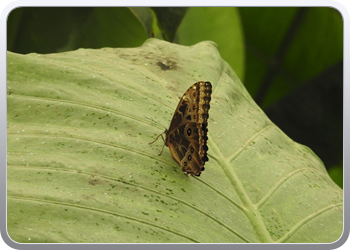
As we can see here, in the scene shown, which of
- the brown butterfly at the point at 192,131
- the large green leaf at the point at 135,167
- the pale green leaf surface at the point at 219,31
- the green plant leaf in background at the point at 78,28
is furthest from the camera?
the pale green leaf surface at the point at 219,31

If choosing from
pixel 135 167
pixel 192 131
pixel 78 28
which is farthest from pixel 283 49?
pixel 135 167

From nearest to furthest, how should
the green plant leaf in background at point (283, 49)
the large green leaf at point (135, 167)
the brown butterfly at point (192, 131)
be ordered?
the large green leaf at point (135, 167) < the brown butterfly at point (192, 131) < the green plant leaf in background at point (283, 49)

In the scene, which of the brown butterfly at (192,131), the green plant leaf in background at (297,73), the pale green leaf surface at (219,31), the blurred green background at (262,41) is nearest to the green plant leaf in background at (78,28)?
the blurred green background at (262,41)

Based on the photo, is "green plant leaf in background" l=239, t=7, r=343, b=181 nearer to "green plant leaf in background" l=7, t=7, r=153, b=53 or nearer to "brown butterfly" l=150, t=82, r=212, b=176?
"green plant leaf in background" l=7, t=7, r=153, b=53

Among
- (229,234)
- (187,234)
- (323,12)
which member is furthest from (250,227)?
(323,12)

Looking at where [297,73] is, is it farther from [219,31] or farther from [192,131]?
[192,131]

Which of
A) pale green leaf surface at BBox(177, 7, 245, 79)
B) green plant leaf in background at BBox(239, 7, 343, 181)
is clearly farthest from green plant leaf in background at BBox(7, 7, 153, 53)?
green plant leaf in background at BBox(239, 7, 343, 181)

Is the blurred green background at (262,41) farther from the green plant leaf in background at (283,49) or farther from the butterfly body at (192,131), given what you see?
the butterfly body at (192,131)
